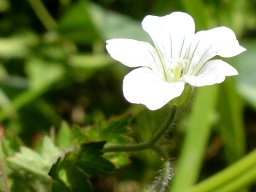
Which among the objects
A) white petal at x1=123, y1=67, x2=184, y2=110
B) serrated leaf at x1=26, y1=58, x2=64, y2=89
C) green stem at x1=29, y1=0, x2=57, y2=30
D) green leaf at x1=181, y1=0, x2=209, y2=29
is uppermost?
green stem at x1=29, y1=0, x2=57, y2=30

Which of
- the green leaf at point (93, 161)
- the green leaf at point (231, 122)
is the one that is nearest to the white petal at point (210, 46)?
the green leaf at point (93, 161)

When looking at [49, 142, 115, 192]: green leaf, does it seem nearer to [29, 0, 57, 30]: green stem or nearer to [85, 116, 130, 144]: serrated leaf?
[85, 116, 130, 144]: serrated leaf

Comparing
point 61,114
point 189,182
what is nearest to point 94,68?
point 61,114

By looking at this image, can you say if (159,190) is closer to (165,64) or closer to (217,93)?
(165,64)

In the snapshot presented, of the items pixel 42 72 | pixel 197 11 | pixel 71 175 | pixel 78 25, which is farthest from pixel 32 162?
pixel 78 25

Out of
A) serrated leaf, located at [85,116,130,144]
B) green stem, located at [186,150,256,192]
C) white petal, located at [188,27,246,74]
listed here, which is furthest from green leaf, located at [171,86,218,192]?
white petal, located at [188,27,246,74]

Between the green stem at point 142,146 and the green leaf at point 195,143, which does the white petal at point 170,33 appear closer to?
the green stem at point 142,146

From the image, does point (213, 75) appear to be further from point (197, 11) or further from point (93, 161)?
point (197, 11)
